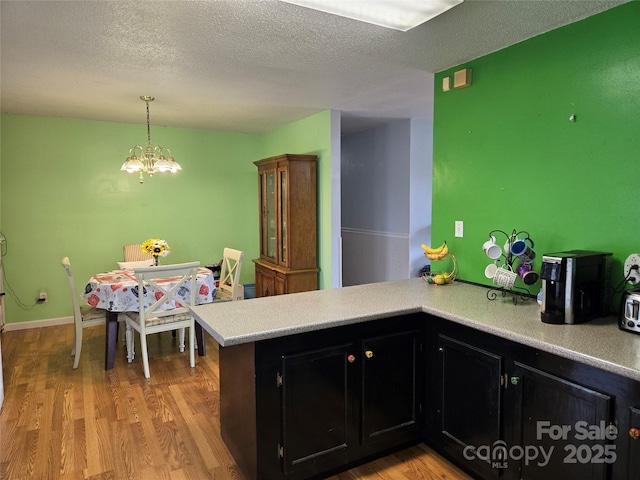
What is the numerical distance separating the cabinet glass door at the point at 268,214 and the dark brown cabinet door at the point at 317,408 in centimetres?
287

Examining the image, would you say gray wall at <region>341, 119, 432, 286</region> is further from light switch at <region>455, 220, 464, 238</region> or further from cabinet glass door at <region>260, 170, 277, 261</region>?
light switch at <region>455, 220, 464, 238</region>

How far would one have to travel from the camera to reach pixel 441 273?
9.34 ft

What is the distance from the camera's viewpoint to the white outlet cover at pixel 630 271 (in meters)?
1.88

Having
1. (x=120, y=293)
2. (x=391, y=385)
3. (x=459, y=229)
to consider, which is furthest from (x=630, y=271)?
(x=120, y=293)

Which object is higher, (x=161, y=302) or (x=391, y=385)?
(x=161, y=302)

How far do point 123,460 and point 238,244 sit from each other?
3.63 m

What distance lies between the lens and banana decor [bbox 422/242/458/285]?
2.76m

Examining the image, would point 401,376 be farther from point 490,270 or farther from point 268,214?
point 268,214

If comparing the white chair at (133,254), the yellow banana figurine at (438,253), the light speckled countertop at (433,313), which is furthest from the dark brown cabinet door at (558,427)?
the white chair at (133,254)

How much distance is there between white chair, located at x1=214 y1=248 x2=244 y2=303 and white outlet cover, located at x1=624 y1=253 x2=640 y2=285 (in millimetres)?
2962

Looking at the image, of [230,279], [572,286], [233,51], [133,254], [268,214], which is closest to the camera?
[572,286]

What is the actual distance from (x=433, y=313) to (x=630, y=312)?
0.81 meters

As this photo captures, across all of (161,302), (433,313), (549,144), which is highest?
(549,144)

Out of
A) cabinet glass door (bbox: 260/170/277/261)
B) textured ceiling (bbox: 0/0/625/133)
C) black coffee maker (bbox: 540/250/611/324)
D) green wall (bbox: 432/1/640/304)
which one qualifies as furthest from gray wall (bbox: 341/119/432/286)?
black coffee maker (bbox: 540/250/611/324)
